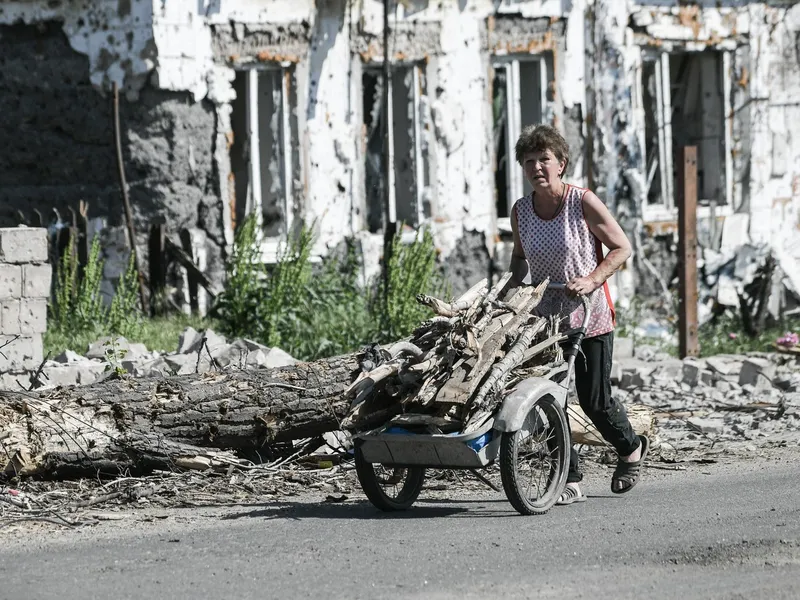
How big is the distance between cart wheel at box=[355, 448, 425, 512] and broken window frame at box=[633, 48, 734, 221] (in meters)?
10.1

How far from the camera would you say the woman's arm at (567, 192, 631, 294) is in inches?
278

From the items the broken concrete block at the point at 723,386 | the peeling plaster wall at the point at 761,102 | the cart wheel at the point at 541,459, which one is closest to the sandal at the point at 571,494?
the cart wheel at the point at 541,459

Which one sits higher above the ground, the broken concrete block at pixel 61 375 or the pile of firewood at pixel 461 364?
the pile of firewood at pixel 461 364

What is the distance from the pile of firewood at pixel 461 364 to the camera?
6.69m

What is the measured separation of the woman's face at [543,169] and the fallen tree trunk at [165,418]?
1.93 meters

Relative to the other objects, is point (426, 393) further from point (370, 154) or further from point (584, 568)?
point (370, 154)

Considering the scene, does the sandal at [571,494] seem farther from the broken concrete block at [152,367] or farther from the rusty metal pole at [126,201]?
the rusty metal pole at [126,201]

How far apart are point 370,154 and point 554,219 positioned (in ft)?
26.8

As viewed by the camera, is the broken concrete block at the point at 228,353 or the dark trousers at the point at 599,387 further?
the broken concrete block at the point at 228,353

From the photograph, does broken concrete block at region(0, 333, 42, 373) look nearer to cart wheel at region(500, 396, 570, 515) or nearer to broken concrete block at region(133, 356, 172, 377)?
broken concrete block at region(133, 356, 172, 377)

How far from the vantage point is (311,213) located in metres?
14.4

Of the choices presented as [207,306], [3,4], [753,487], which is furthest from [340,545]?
[3,4]

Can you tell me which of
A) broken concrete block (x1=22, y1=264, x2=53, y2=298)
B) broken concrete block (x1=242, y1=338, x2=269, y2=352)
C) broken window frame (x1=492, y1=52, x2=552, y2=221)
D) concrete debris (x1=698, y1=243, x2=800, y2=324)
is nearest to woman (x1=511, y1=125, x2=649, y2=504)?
broken concrete block (x1=242, y1=338, x2=269, y2=352)

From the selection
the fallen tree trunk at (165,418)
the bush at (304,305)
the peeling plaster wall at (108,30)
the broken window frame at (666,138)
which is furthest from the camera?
the broken window frame at (666,138)
